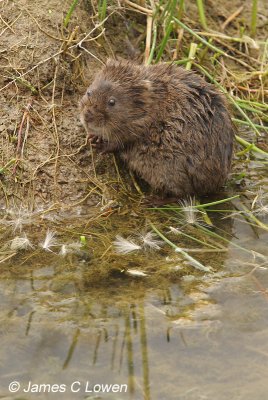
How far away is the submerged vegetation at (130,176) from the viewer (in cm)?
509

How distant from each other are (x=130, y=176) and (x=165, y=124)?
0.57 metres

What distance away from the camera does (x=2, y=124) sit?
19.0ft

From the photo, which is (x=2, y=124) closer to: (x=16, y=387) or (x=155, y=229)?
(x=155, y=229)

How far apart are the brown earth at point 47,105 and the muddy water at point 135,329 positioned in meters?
0.85

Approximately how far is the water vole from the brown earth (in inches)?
14.4

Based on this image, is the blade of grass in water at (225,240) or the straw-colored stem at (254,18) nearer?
the blade of grass in water at (225,240)

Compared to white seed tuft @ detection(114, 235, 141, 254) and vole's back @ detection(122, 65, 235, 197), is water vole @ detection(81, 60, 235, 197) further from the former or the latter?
white seed tuft @ detection(114, 235, 141, 254)

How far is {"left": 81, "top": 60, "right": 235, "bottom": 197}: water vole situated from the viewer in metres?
5.43

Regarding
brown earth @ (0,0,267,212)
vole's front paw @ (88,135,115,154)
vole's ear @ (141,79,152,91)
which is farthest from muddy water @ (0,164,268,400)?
vole's ear @ (141,79,152,91)

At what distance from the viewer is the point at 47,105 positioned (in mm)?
5930

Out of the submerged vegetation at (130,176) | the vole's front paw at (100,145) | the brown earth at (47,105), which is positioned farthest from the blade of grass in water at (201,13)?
the vole's front paw at (100,145)

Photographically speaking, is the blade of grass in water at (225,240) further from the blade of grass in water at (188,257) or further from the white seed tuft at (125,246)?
the white seed tuft at (125,246)

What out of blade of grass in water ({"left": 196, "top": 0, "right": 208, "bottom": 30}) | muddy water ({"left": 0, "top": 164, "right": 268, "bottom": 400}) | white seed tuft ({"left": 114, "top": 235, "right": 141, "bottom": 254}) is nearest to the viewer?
muddy water ({"left": 0, "top": 164, "right": 268, "bottom": 400})

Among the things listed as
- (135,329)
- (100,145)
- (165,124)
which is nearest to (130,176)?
(100,145)
